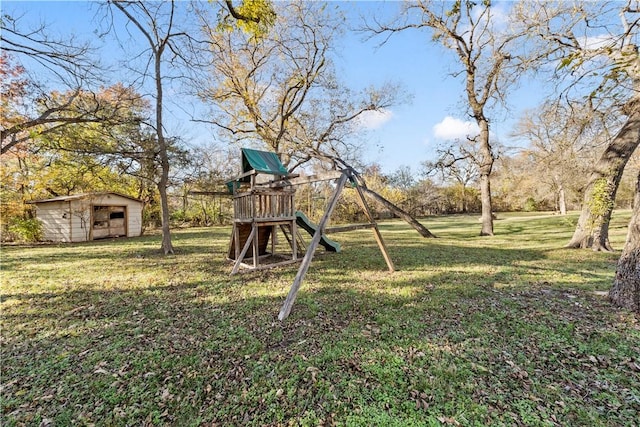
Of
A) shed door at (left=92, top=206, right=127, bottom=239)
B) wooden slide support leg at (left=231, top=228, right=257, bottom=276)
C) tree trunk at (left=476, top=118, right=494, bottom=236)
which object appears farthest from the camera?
shed door at (left=92, top=206, right=127, bottom=239)

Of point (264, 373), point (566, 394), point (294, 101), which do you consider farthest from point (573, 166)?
point (264, 373)

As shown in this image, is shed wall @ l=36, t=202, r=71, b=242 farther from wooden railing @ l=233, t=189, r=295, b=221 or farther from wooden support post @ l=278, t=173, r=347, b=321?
wooden support post @ l=278, t=173, r=347, b=321

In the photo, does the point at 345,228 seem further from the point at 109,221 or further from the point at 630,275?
the point at 109,221

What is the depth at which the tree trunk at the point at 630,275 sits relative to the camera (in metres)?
3.66

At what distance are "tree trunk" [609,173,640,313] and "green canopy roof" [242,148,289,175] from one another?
6631 millimetres

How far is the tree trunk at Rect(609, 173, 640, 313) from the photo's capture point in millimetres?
3656

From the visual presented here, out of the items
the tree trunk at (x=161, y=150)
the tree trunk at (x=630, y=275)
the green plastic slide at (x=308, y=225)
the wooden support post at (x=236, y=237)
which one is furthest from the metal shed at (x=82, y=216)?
the tree trunk at (x=630, y=275)

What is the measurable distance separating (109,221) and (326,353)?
56.7ft

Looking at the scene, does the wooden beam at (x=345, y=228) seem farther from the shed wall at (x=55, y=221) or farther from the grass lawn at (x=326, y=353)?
the shed wall at (x=55, y=221)

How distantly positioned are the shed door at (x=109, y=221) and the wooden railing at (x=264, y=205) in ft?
39.7

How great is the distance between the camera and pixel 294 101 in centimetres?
1178

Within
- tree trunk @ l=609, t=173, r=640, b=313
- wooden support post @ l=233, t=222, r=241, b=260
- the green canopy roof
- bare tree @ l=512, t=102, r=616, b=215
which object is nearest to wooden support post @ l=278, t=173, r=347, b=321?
the green canopy roof

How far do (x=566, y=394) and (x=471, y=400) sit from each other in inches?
33.7

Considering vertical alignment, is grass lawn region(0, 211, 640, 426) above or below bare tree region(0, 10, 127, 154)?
below
